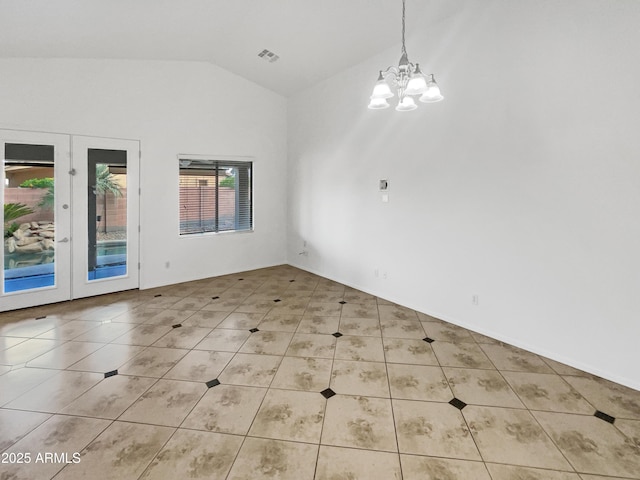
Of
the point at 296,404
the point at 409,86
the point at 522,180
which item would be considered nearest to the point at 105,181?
the point at 296,404

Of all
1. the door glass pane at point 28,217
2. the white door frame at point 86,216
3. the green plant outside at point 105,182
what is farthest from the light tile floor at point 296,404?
the green plant outside at point 105,182

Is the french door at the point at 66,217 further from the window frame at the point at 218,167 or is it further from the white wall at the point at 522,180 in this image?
the white wall at the point at 522,180

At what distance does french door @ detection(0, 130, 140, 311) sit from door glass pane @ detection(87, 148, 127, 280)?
0.5 inches

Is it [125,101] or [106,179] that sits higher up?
[125,101]

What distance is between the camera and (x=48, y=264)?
4504 mm

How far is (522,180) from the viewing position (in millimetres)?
3176

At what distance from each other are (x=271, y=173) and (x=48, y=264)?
13.1 feet

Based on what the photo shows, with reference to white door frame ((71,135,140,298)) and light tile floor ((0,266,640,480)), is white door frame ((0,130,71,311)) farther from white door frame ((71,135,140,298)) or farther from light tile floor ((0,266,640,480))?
light tile floor ((0,266,640,480))

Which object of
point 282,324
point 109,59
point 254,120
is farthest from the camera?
point 254,120

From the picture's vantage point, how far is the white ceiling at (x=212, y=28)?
344cm

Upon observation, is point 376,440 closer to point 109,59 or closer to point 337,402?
point 337,402

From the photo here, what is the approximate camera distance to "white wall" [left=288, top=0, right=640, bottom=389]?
2.62m

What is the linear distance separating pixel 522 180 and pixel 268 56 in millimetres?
4230

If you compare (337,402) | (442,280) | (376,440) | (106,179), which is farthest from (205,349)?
(106,179)
